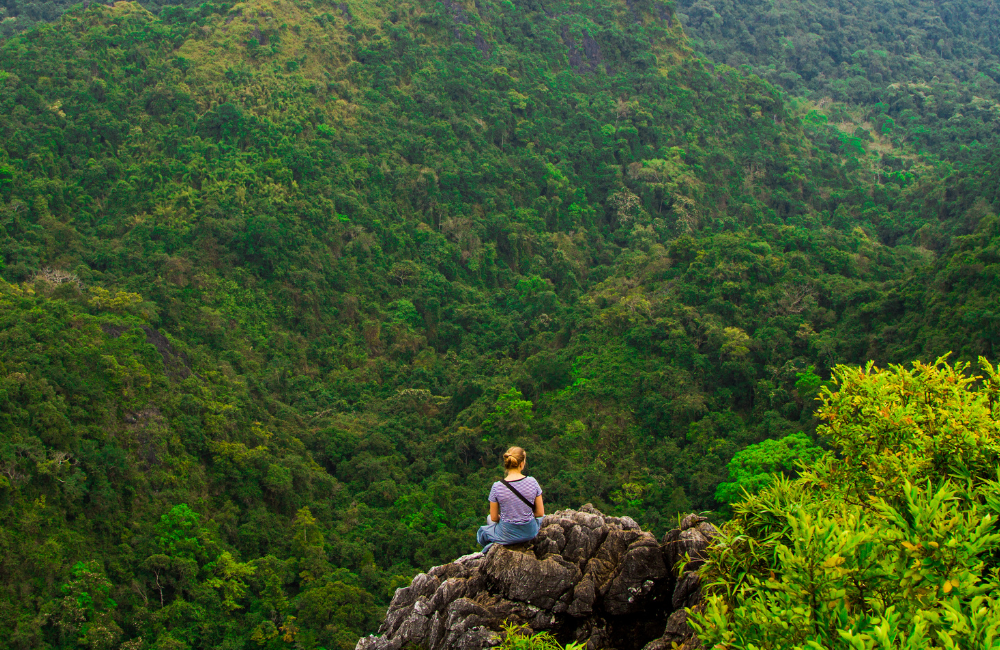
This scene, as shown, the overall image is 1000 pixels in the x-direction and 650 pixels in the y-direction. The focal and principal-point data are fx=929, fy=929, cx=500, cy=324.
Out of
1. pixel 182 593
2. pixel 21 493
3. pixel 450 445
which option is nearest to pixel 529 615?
pixel 182 593

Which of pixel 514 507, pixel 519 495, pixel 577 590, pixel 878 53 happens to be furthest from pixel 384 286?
pixel 878 53

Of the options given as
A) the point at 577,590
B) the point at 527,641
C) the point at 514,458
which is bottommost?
the point at 577,590

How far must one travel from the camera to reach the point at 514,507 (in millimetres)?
9164

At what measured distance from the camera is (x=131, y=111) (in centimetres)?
3953

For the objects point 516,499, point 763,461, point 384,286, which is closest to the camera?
point 516,499

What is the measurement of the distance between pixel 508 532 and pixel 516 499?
2.14ft

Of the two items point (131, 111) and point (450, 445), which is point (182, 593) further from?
point (131, 111)

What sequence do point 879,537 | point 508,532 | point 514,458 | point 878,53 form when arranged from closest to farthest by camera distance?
point 879,537, point 514,458, point 508,532, point 878,53

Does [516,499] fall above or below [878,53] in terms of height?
above

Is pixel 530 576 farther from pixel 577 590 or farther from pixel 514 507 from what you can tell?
pixel 514 507

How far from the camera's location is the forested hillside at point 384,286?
24.2 meters

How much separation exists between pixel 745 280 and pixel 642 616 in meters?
25.6

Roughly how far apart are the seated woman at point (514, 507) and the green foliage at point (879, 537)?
1.98 meters

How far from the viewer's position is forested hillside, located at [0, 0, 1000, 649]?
24.2 m
